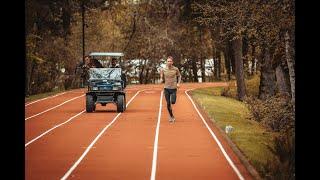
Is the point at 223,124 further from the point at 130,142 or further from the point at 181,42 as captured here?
the point at 181,42

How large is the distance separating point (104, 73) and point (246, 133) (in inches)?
400

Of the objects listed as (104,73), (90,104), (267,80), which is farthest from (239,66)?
(90,104)

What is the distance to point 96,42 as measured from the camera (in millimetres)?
62219

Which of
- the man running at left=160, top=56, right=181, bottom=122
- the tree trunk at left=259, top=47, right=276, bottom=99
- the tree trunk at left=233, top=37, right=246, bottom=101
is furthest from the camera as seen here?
the tree trunk at left=233, top=37, right=246, bottom=101

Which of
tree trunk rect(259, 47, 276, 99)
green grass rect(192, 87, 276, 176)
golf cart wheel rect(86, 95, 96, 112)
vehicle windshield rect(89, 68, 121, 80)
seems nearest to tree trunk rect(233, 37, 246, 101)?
tree trunk rect(259, 47, 276, 99)

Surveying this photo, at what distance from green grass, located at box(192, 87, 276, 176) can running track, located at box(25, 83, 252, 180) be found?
1.41ft

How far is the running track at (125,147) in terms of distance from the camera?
15656 millimetres

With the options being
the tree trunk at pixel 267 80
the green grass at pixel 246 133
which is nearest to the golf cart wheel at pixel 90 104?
the green grass at pixel 246 133

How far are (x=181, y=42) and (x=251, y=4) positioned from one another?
3970 centimetres

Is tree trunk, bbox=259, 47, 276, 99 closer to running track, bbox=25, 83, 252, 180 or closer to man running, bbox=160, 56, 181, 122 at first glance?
running track, bbox=25, 83, 252, 180

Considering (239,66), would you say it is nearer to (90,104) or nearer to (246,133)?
Answer: (90,104)

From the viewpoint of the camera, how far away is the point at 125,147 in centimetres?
1973

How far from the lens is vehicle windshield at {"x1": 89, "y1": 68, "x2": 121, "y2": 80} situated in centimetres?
3108
